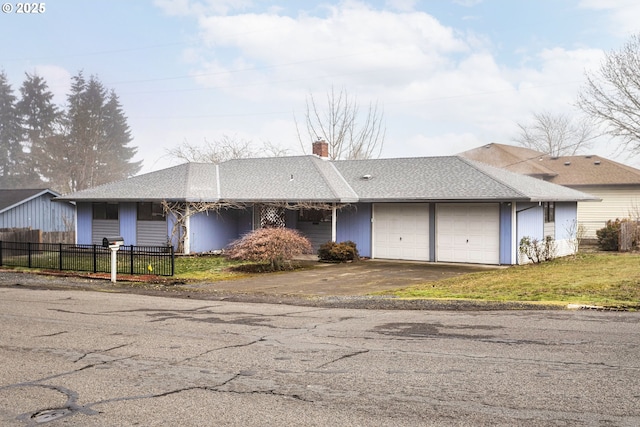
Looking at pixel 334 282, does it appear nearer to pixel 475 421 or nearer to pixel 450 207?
pixel 450 207

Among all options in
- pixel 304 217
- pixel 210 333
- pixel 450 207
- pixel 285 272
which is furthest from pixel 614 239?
pixel 210 333

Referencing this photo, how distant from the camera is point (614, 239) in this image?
96.8 feet

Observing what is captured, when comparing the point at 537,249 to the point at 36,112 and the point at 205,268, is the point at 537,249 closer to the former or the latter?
the point at 205,268

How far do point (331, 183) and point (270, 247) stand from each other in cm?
668

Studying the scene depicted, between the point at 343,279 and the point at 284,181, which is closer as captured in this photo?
the point at 343,279

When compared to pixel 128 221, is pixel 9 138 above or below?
above

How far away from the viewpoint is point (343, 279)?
19.2m

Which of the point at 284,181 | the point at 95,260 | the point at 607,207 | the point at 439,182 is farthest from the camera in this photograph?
the point at 607,207

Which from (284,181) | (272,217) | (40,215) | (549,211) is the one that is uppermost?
(284,181)

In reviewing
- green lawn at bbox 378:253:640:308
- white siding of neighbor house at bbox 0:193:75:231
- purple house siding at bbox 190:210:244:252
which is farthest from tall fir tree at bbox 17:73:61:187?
green lawn at bbox 378:253:640:308

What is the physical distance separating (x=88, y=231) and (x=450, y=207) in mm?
17072

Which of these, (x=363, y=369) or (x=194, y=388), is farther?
(x=363, y=369)

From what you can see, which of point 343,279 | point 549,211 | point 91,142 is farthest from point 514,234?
point 91,142

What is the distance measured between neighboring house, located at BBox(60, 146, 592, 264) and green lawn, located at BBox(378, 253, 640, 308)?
2.52 meters
